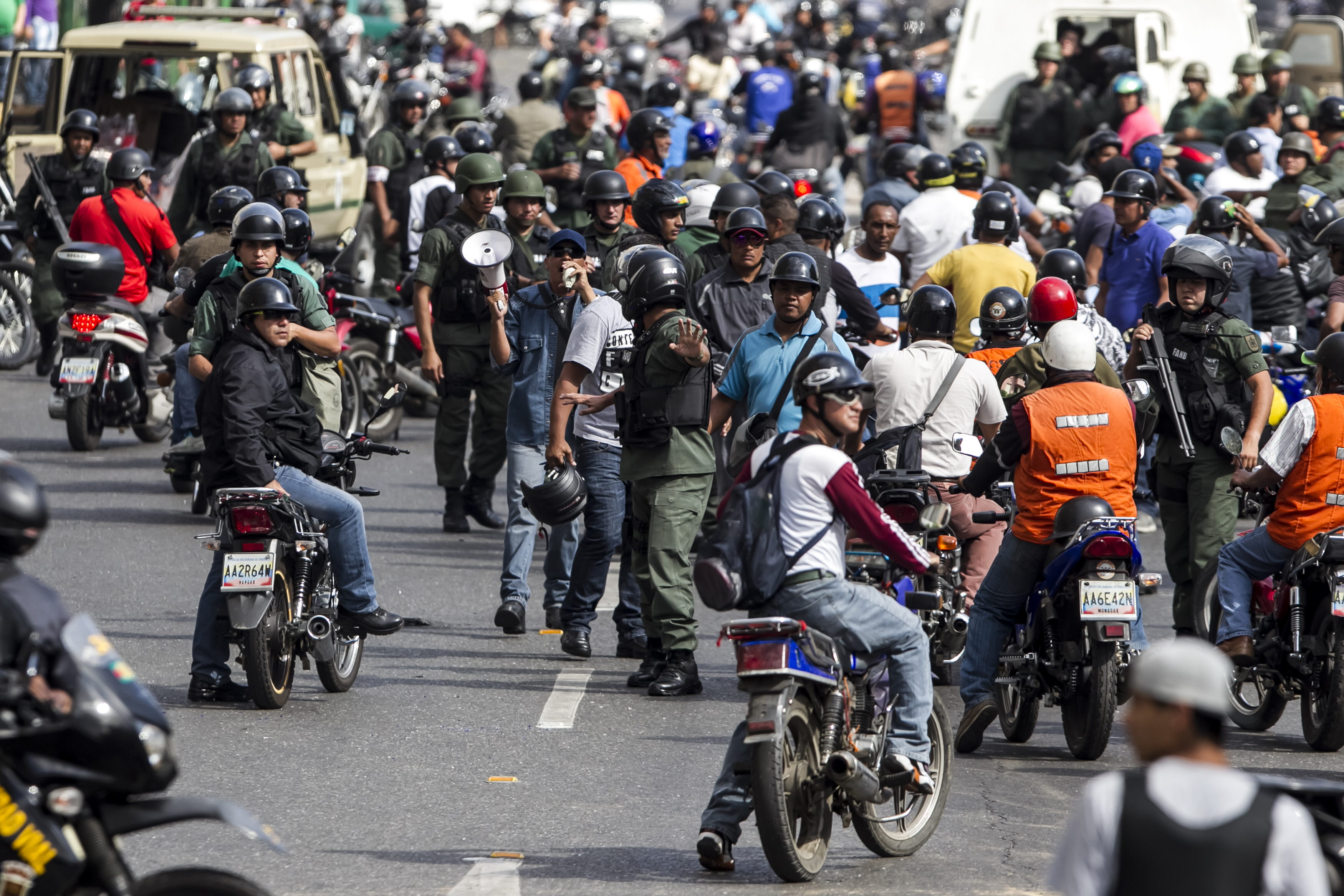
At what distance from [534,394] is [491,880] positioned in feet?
14.9

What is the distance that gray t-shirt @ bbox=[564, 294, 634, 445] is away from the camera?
364 inches

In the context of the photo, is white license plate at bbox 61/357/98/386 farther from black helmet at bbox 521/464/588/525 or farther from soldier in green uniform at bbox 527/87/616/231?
black helmet at bbox 521/464/588/525

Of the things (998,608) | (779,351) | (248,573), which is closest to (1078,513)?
(998,608)

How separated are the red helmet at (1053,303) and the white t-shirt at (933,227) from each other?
418 centimetres

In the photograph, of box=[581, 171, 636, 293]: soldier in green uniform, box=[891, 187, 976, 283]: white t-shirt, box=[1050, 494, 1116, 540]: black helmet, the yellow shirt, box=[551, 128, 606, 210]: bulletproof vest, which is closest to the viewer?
box=[1050, 494, 1116, 540]: black helmet

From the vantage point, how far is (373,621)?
8797 mm

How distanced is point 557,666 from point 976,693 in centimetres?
214

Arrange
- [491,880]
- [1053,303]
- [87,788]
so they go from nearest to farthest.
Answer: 1. [87,788]
2. [491,880]
3. [1053,303]

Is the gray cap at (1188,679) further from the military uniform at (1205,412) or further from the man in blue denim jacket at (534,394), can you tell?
the man in blue denim jacket at (534,394)

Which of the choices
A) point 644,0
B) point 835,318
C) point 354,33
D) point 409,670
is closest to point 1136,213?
point 835,318

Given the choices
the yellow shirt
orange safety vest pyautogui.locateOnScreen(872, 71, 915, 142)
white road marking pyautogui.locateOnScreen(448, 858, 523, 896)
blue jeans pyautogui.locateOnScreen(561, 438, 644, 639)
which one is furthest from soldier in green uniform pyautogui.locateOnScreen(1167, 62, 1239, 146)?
white road marking pyautogui.locateOnScreen(448, 858, 523, 896)

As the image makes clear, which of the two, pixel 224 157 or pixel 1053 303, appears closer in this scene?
pixel 1053 303

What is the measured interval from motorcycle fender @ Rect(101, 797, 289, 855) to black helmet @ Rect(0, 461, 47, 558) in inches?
23.8

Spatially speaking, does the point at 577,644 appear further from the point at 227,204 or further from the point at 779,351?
the point at 227,204
